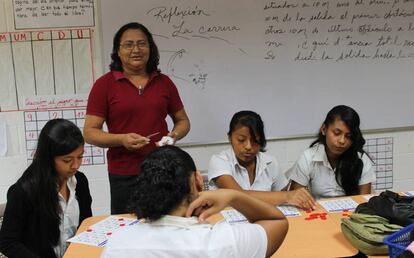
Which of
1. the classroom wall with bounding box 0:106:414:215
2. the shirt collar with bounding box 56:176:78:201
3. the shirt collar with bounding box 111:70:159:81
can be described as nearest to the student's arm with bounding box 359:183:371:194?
the classroom wall with bounding box 0:106:414:215

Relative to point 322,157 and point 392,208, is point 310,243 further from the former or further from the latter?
point 322,157

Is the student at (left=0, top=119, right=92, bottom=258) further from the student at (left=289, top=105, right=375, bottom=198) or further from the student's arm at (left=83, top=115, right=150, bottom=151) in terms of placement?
the student at (left=289, top=105, right=375, bottom=198)

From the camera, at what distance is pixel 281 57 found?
10.4 ft

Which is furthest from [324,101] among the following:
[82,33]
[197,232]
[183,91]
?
[197,232]

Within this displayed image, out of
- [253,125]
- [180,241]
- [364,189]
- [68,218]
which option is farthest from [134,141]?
[364,189]

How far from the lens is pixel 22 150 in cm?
307

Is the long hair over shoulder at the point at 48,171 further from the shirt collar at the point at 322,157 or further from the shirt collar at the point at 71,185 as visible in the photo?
the shirt collar at the point at 322,157

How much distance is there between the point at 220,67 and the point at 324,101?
814 millimetres

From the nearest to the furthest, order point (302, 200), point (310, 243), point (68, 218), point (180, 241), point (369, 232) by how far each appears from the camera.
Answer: point (180, 241)
point (369, 232)
point (310, 243)
point (68, 218)
point (302, 200)

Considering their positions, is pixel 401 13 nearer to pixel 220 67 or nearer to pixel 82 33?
pixel 220 67

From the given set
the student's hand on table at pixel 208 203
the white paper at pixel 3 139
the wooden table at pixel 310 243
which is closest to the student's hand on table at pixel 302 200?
the wooden table at pixel 310 243

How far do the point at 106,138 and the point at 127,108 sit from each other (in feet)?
0.66

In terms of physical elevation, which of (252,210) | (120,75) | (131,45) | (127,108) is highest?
(131,45)

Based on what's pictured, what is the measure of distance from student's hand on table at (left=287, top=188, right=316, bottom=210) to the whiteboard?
1010mm
